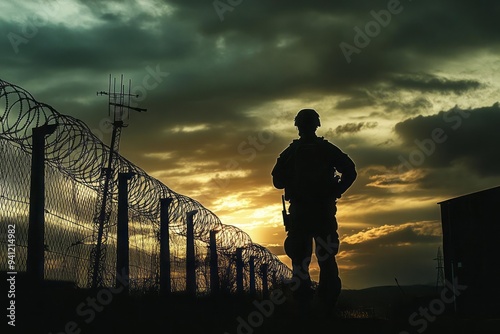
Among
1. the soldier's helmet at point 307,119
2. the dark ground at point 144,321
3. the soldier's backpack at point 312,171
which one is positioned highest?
the soldier's helmet at point 307,119

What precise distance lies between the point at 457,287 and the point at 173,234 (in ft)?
62.8

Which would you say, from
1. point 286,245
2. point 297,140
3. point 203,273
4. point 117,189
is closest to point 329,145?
point 297,140

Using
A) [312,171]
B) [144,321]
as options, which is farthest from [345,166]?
[144,321]

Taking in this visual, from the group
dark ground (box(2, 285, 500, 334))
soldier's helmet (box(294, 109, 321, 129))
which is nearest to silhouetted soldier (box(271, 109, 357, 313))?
soldier's helmet (box(294, 109, 321, 129))

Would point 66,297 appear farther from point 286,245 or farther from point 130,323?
point 286,245

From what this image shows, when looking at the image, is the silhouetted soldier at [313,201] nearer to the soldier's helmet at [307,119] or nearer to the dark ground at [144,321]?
the soldier's helmet at [307,119]

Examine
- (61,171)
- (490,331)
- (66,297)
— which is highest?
(61,171)

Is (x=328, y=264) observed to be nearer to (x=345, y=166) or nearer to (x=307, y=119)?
(x=345, y=166)

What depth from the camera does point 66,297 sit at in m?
9.82

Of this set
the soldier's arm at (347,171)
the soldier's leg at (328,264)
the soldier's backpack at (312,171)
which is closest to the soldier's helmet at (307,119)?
the soldier's backpack at (312,171)

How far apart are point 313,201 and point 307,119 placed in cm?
107

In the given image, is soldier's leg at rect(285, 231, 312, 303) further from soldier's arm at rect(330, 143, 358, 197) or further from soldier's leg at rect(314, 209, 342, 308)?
soldier's arm at rect(330, 143, 358, 197)

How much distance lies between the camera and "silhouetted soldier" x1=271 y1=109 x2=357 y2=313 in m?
8.55

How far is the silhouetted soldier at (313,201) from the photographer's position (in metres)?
8.55
